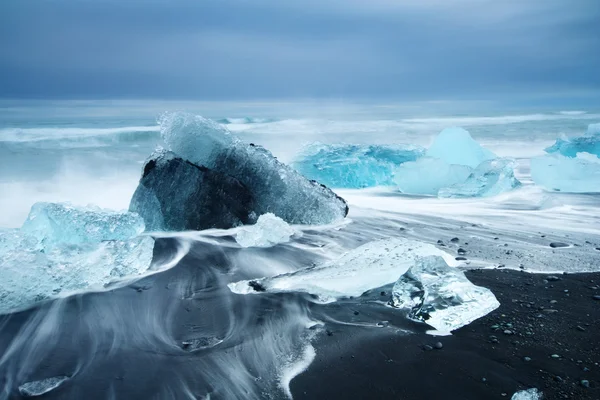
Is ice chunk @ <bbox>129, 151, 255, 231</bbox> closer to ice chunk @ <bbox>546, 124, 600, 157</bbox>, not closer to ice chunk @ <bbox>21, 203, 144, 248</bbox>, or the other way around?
ice chunk @ <bbox>21, 203, 144, 248</bbox>

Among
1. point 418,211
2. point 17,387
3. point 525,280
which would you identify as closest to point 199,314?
point 17,387

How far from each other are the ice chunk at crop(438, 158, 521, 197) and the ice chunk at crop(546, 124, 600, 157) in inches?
178

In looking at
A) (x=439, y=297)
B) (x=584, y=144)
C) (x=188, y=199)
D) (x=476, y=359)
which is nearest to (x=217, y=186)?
(x=188, y=199)

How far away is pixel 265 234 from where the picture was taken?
12.8ft

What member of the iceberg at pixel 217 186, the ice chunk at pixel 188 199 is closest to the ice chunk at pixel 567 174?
the iceberg at pixel 217 186

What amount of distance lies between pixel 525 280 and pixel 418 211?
2747 mm

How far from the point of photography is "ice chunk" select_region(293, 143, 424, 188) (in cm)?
771

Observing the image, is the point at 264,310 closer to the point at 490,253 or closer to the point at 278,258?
the point at 278,258

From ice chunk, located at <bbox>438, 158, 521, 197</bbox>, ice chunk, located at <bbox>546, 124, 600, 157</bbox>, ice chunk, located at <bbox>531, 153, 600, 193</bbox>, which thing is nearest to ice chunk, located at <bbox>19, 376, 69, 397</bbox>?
ice chunk, located at <bbox>438, 158, 521, 197</bbox>

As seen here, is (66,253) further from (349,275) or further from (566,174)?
(566,174)

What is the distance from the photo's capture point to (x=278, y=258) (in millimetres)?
3555

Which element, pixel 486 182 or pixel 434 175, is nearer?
pixel 486 182

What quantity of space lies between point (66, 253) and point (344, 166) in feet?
17.0

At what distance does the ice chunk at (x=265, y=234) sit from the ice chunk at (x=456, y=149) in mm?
5127
